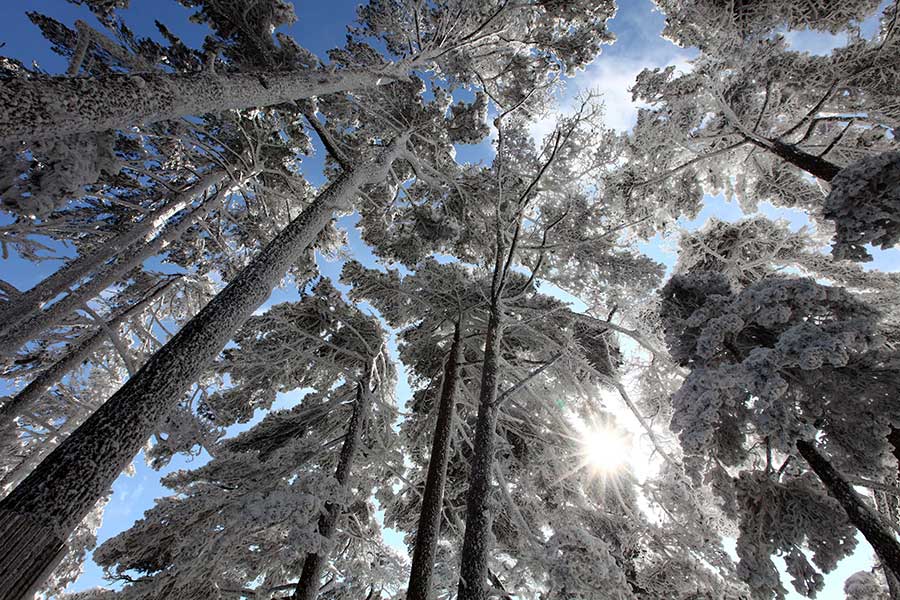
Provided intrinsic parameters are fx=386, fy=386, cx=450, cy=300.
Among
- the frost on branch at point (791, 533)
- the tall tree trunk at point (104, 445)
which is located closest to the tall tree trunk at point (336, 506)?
the tall tree trunk at point (104, 445)

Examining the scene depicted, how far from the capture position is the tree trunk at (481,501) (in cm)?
454

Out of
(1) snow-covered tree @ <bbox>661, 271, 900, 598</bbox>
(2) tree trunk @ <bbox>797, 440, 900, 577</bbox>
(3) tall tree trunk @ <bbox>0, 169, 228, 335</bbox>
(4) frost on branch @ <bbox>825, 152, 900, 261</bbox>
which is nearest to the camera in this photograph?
(2) tree trunk @ <bbox>797, 440, 900, 577</bbox>

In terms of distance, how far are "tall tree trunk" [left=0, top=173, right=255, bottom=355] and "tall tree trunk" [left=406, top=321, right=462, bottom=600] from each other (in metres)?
6.16

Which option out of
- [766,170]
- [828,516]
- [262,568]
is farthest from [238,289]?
[766,170]

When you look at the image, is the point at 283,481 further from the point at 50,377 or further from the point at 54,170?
the point at 50,377

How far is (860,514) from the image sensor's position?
3094mm

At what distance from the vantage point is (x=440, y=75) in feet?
37.0

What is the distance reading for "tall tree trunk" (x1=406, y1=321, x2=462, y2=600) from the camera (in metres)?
5.28

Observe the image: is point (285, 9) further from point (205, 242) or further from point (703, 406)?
point (703, 406)

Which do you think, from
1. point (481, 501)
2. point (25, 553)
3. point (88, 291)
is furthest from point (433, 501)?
point (88, 291)

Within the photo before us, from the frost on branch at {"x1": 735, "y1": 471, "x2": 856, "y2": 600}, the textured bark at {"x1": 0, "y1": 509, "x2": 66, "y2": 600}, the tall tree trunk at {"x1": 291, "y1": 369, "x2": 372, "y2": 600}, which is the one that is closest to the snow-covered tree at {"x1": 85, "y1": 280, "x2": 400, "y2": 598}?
the tall tree trunk at {"x1": 291, "y1": 369, "x2": 372, "y2": 600}

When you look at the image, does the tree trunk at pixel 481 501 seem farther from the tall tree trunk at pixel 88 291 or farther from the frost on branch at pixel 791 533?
the tall tree trunk at pixel 88 291

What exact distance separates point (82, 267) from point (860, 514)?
13.5 m

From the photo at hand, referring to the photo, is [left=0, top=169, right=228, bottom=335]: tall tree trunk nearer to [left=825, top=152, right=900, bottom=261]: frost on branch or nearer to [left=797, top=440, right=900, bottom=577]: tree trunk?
[left=797, top=440, right=900, bottom=577]: tree trunk
